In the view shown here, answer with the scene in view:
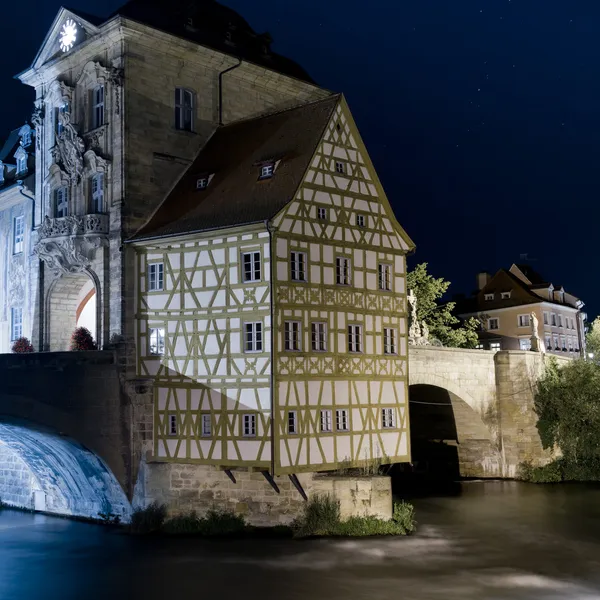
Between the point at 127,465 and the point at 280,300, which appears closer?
the point at 280,300

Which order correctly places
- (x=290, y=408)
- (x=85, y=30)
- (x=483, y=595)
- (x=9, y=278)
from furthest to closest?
(x=9, y=278) → (x=85, y=30) → (x=290, y=408) → (x=483, y=595)

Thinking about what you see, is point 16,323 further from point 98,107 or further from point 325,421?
point 325,421

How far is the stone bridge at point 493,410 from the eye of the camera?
42781 mm

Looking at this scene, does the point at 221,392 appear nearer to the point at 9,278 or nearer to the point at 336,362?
the point at 336,362

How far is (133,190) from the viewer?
31.2 metres

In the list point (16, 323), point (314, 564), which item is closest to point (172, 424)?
point (314, 564)

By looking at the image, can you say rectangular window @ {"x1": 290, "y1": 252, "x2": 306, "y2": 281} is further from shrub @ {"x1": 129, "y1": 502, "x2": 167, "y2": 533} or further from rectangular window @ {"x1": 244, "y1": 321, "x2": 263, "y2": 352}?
shrub @ {"x1": 129, "y1": 502, "x2": 167, "y2": 533}

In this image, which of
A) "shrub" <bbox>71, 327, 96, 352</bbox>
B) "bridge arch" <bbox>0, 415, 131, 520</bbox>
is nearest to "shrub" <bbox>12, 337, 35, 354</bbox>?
"shrub" <bbox>71, 327, 96, 352</bbox>

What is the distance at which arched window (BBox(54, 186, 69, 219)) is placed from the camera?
33.2 meters

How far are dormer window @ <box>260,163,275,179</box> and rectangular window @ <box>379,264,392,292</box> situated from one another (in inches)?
189

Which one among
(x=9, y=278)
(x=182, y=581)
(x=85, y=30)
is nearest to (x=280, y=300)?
(x=182, y=581)

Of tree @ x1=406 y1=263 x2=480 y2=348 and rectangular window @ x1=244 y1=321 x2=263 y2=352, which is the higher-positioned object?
tree @ x1=406 y1=263 x2=480 y2=348

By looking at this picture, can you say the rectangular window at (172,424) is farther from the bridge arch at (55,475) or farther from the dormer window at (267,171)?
the dormer window at (267,171)

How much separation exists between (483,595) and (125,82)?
19265 mm
